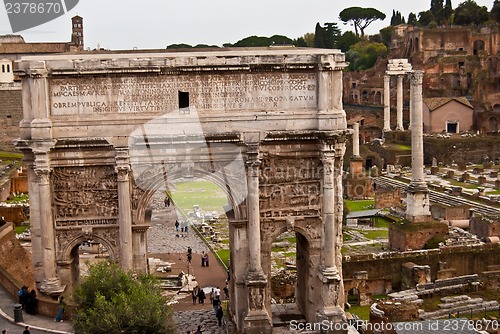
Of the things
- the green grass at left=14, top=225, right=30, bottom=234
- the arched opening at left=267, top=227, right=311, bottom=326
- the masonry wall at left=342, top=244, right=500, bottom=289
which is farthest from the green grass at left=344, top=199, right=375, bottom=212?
the green grass at left=14, top=225, right=30, bottom=234

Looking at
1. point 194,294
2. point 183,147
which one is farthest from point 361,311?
point 183,147

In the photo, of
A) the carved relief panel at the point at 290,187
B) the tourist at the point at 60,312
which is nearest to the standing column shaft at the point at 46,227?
the tourist at the point at 60,312

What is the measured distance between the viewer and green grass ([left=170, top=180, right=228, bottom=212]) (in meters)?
43.2

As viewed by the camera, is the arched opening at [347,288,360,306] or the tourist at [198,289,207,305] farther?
the arched opening at [347,288,360,306]

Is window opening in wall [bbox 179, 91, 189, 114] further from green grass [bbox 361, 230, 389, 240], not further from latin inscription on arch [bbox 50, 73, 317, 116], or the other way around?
green grass [bbox 361, 230, 389, 240]

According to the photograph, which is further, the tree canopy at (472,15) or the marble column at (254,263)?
the tree canopy at (472,15)

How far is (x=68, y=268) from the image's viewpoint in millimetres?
17266

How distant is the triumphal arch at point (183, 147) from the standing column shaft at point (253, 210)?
3 cm

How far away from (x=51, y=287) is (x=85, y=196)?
2.27 meters

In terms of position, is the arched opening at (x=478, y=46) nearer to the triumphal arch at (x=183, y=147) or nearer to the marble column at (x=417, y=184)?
the marble column at (x=417, y=184)

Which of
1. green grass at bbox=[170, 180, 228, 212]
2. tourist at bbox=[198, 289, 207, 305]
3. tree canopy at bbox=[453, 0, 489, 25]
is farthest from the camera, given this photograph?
tree canopy at bbox=[453, 0, 489, 25]

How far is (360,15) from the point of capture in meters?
112

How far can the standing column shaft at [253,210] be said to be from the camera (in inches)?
665

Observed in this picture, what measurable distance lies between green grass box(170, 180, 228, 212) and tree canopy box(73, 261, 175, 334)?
26149 mm
